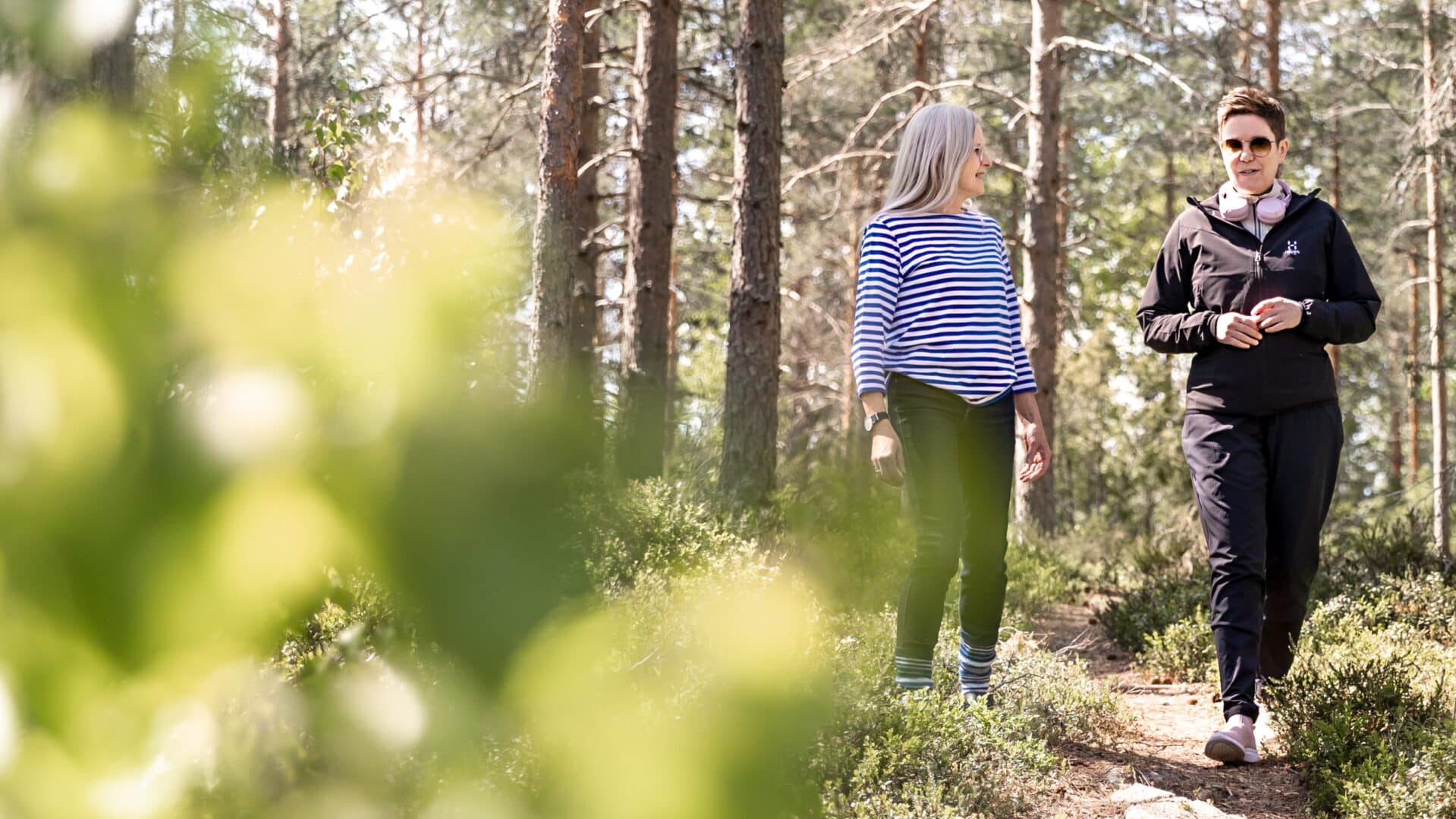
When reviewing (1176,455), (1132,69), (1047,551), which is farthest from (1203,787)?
(1132,69)

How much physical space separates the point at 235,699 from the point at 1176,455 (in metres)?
18.7

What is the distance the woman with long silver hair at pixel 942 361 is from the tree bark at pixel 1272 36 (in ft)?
45.4

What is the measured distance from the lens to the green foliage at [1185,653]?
18.3 ft

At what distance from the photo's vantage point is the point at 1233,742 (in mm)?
3752

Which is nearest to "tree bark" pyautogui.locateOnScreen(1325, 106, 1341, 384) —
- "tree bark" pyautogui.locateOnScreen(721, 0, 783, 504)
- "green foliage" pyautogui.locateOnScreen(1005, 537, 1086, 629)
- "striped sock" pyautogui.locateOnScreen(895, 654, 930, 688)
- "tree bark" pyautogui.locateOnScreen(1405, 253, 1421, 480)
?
"tree bark" pyautogui.locateOnScreen(1405, 253, 1421, 480)

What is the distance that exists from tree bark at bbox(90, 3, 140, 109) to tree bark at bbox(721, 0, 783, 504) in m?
8.22

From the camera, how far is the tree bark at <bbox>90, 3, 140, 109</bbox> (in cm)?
40

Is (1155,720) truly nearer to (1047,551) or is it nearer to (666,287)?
(1047,551)

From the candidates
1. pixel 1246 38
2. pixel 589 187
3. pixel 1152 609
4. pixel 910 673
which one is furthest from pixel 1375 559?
pixel 1246 38

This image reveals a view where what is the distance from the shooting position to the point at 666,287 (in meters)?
11.1

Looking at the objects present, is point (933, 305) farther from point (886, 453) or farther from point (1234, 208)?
point (1234, 208)

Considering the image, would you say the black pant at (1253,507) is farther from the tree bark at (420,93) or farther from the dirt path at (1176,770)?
the tree bark at (420,93)

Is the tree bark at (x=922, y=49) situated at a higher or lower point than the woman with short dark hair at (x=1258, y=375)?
higher

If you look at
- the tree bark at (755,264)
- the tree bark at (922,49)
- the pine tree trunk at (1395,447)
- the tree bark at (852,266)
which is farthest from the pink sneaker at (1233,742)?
the pine tree trunk at (1395,447)
